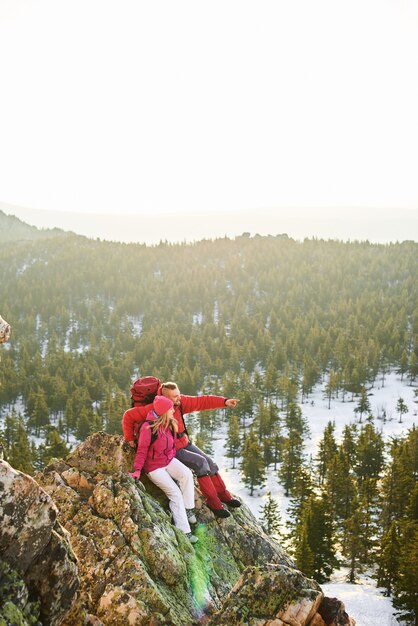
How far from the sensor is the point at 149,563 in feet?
28.3

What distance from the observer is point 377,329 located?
16575cm

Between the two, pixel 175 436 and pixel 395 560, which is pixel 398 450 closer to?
pixel 395 560

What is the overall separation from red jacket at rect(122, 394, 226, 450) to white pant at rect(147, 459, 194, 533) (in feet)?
2.08

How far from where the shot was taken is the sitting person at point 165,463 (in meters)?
10.0

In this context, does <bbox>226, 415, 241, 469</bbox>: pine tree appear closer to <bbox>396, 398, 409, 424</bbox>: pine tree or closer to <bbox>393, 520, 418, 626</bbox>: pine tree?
<bbox>396, 398, 409, 424</bbox>: pine tree

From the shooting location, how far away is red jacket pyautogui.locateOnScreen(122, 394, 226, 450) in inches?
420

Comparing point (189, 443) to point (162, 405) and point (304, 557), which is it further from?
point (304, 557)

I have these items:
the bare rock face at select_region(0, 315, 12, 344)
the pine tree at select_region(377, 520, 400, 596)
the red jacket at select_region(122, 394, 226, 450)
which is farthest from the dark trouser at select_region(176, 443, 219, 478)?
the pine tree at select_region(377, 520, 400, 596)

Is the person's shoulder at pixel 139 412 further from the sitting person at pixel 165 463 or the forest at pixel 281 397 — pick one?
the forest at pixel 281 397

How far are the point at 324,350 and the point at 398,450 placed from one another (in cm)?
7886

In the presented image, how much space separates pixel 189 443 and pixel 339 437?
113m

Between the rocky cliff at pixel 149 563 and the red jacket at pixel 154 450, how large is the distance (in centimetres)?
41

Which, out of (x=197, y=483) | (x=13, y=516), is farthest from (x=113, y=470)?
(x=13, y=516)

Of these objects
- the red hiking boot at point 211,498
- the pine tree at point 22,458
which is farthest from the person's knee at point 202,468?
the pine tree at point 22,458
